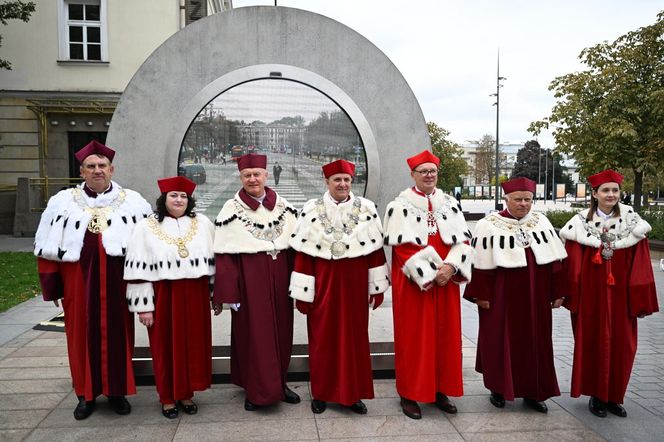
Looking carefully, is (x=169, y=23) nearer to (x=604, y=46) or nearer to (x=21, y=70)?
(x=21, y=70)

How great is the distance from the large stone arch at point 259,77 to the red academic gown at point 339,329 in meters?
1.77

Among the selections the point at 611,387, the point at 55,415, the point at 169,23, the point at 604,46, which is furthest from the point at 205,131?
the point at 604,46

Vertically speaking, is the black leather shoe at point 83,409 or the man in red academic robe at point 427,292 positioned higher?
the man in red academic robe at point 427,292

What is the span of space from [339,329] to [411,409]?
2.58 feet

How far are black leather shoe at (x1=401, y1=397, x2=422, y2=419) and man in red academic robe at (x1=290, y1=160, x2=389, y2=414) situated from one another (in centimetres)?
26

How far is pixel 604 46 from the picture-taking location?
1762 cm

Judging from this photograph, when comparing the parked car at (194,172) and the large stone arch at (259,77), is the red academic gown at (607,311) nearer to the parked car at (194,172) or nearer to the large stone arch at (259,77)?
the large stone arch at (259,77)

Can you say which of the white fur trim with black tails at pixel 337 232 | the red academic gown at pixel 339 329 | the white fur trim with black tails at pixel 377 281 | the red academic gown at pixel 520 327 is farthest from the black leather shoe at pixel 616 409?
the white fur trim with black tails at pixel 337 232

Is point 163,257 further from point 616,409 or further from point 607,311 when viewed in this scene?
point 616,409

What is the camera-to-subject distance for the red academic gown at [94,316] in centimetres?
388

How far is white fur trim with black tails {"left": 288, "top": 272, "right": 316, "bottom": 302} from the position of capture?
3.94 metres

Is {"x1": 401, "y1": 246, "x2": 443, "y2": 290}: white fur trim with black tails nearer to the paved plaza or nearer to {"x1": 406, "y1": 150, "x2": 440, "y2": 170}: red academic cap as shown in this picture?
{"x1": 406, "y1": 150, "x2": 440, "y2": 170}: red academic cap

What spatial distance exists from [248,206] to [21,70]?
53.4 feet

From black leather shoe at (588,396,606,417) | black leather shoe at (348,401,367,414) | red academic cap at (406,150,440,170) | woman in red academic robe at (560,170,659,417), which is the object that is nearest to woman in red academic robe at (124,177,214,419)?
black leather shoe at (348,401,367,414)
